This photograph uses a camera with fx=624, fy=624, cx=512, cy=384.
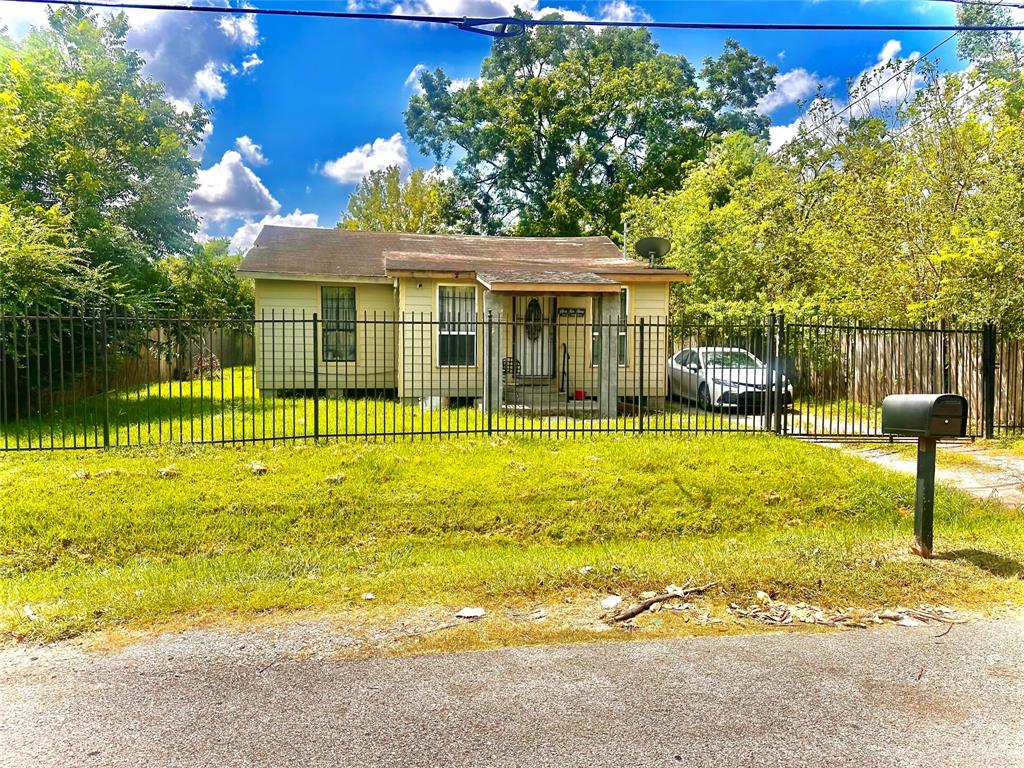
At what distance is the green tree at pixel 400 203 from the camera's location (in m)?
32.9

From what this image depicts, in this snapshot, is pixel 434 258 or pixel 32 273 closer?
pixel 32 273

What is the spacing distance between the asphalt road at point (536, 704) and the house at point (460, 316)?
836cm

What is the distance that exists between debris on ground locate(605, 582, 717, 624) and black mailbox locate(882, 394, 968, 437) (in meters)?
2.00

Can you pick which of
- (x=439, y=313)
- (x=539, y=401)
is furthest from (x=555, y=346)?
(x=439, y=313)

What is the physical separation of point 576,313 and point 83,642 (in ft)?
37.1

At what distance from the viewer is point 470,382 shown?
13.5 metres

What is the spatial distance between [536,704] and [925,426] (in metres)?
3.69

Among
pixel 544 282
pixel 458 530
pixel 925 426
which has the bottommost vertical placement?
pixel 458 530

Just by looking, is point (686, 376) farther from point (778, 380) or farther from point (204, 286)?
point (204, 286)

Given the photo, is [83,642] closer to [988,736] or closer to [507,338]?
[988,736]

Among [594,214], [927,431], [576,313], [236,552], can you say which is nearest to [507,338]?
[576,313]

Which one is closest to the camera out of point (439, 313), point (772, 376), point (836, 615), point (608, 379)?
point (836, 615)

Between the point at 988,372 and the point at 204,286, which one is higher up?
the point at 204,286

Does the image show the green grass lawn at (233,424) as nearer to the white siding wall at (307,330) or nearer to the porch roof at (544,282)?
the white siding wall at (307,330)
